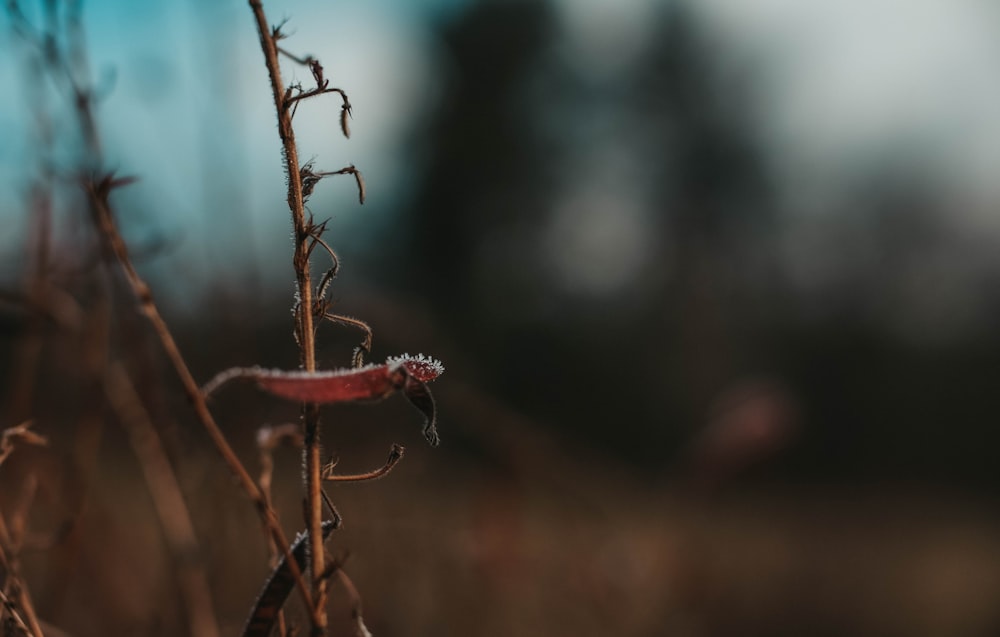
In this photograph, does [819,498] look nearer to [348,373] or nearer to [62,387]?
[62,387]

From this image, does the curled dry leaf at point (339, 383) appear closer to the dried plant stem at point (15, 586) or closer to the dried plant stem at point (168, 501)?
the dried plant stem at point (15, 586)

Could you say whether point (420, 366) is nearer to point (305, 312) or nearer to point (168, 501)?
point (305, 312)

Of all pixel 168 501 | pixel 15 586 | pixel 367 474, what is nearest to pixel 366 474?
pixel 367 474

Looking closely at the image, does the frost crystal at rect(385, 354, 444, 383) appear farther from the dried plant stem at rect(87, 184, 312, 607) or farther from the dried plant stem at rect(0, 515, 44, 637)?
the dried plant stem at rect(0, 515, 44, 637)

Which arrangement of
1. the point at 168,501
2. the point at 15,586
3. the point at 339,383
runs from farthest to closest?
1. the point at 168,501
2. the point at 15,586
3. the point at 339,383

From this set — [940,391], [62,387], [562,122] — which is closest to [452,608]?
[62,387]

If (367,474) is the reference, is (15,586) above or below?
below

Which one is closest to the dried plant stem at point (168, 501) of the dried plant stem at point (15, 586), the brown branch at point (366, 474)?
the dried plant stem at point (15, 586)
